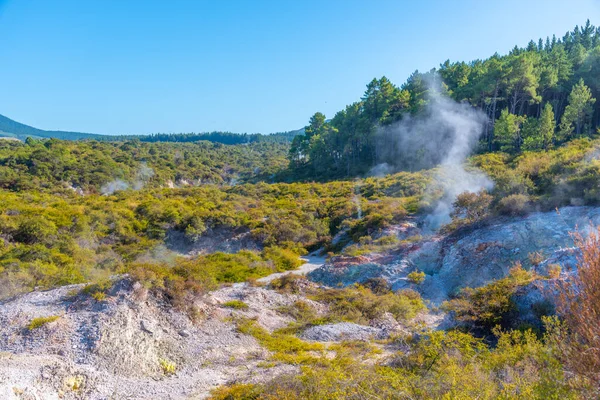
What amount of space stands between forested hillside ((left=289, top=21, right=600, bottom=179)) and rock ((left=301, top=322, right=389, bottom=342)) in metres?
34.0

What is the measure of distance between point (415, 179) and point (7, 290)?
32622 mm

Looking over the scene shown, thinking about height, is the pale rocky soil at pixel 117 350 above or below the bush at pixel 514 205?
below

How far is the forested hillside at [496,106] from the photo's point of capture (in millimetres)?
38781

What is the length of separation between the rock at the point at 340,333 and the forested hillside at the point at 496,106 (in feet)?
112

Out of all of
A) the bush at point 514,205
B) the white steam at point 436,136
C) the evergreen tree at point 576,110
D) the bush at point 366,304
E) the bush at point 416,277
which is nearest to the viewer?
the bush at point 366,304

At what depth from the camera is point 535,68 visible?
42938mm

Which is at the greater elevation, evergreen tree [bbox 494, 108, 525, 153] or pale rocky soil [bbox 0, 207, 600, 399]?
evergreen tree [bbox 494, 108, 525, 153]

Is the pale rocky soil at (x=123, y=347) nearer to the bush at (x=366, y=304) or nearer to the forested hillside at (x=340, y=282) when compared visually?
the forested hillside at (x=340, y=282)

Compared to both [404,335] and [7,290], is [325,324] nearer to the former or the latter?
[404,335]

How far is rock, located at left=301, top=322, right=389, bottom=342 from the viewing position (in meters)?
11.5

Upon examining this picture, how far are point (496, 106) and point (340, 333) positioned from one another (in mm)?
46757

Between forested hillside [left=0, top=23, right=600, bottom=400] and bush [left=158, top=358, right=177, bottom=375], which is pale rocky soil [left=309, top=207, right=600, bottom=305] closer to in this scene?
forested hillside [left=0, top=23, right=600, bottom=400]

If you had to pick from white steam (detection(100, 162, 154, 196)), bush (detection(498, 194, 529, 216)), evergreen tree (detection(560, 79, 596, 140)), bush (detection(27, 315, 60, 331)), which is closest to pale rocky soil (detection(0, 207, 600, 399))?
bush (detection(27, 315, 60, 331))

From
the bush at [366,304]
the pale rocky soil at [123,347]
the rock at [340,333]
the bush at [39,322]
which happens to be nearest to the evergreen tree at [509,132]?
the bush at [366,304]
